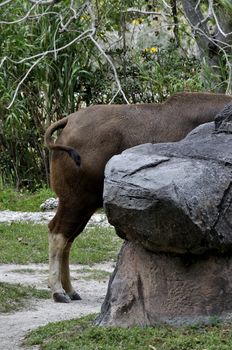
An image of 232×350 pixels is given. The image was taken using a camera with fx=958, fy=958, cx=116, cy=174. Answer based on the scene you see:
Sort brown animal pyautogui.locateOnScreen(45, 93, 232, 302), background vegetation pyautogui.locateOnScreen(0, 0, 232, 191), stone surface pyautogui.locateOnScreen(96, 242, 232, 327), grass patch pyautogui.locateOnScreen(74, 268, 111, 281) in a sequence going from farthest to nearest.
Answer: background vegetation pyautogui.locateOnScreen(0, 0, 232, 191) < grass patch pyautogui.locateOnScreen(74, 268, 111, 281) < brown animal pyautogui.locateOnScreen(45, 93, 232, 302) < stone surface pyautogui.locateOnScreen(96, 242, 232, 327)

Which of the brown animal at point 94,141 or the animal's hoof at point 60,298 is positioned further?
the animal's hoof at point 60,298

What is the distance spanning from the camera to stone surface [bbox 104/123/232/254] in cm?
546

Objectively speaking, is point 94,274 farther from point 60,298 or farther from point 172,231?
point 172,231

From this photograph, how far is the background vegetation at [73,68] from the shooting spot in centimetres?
1407

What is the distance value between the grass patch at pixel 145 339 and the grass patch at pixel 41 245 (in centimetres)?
413

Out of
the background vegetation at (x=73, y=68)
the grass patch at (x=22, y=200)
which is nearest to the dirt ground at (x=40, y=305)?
the grass patch at (x=22, y=200)

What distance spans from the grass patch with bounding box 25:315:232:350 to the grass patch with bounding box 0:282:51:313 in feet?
5.13

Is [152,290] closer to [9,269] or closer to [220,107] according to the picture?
[220,107]

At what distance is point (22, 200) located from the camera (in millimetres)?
13906

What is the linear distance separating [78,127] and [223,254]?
2.66 metres

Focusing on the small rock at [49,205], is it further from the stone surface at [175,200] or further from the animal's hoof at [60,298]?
the stone surface at [175,200]

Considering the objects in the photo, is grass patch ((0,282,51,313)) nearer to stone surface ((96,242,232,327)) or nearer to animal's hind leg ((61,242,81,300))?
animal's hind leg ((61,242,81,300))

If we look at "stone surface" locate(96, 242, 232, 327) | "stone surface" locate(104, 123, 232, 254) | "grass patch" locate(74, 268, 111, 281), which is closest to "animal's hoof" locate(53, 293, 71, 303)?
"grass patch" locate(74, 268, 111, 281)

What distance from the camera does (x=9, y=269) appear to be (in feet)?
31.3
